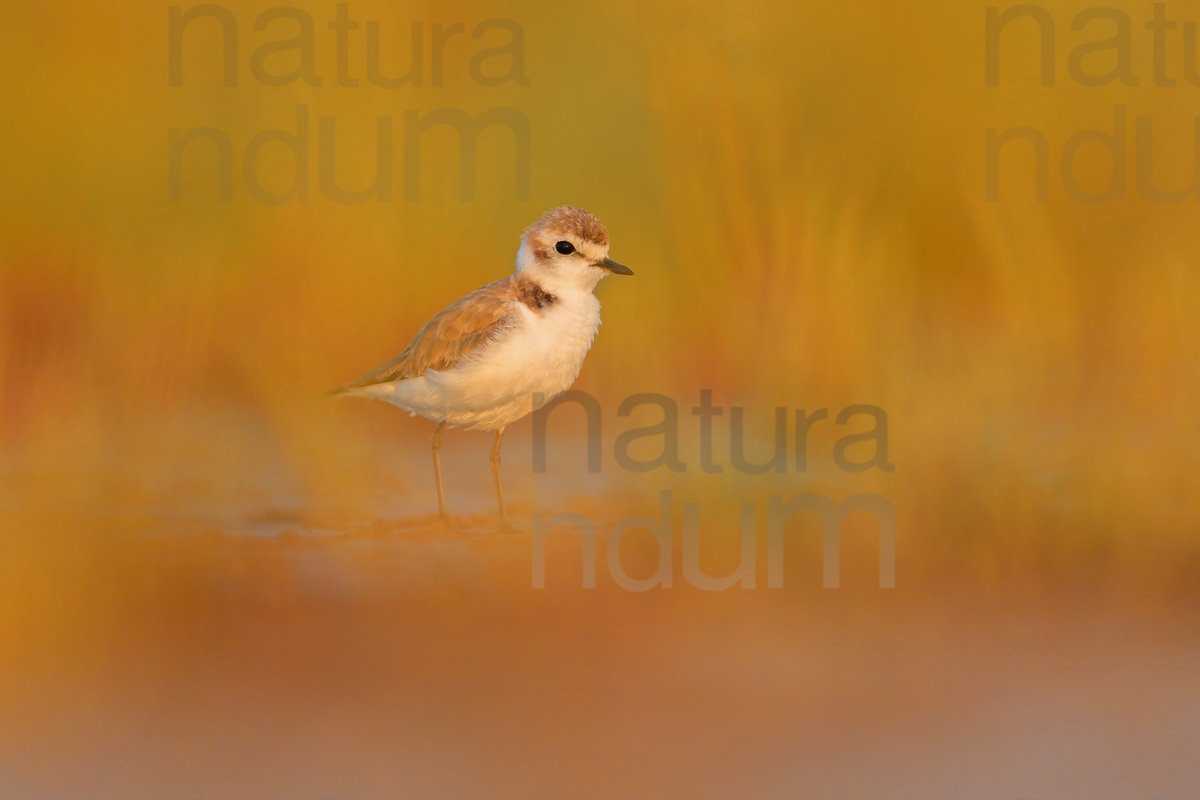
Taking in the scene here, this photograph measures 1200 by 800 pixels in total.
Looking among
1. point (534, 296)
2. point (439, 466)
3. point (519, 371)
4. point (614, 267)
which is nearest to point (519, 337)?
point (519, 371)

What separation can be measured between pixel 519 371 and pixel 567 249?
2.34ft

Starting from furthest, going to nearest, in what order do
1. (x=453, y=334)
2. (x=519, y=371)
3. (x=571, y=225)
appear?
(x=453, y=334), (x=571, y=225), (x=519, y=371)

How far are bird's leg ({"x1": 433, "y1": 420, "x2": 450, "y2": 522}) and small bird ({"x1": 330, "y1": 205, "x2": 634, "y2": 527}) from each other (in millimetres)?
13

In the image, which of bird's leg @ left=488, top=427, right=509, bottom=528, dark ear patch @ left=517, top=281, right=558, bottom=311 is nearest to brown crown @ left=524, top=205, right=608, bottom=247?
dark ear patch @ left=517, top=281, right=558, bottom=311

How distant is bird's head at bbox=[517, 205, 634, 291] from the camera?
5.50 meters

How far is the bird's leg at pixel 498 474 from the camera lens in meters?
5.02

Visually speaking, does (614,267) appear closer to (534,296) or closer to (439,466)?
(534,296)

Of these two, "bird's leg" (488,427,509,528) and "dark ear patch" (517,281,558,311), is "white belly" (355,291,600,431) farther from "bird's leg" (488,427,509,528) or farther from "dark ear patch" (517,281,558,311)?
"bird's leg" (488,427,509,528)

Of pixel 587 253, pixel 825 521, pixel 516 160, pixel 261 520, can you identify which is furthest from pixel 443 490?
pixel 516 160

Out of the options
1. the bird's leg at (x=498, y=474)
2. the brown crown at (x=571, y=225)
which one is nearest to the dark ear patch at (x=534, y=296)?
the brown crown at (x=571, y=225)

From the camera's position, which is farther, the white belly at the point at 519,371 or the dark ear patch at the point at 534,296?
the dark ear patch at the point at 534,296

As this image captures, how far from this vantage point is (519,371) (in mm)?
5301

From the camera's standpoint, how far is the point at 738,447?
546 centimetres

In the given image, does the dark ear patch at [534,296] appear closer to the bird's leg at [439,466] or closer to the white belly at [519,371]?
the white belly at [519,371]
